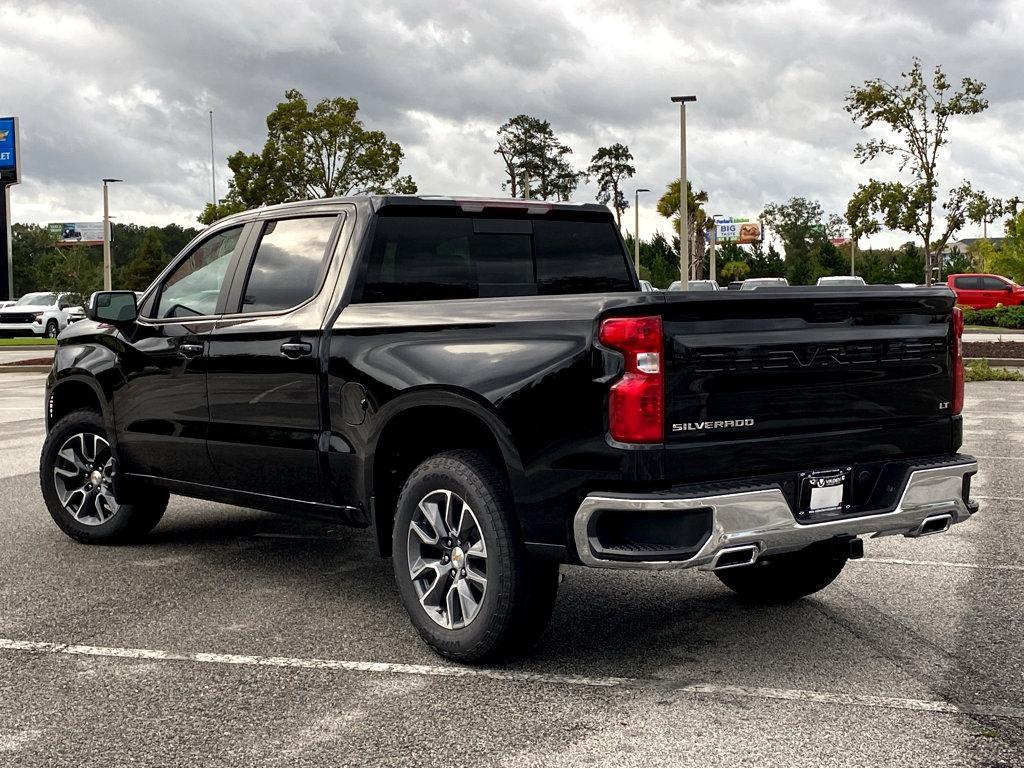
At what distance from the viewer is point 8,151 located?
234ft

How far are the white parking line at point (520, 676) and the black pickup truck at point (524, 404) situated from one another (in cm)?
15

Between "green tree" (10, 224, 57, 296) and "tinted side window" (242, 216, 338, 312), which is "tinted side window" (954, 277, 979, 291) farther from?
"green tree" (10, 224, 57, 296)

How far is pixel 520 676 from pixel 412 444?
115 cm

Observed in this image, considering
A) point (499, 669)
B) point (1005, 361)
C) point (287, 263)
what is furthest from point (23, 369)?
point (499, 669)

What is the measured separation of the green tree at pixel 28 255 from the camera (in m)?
108

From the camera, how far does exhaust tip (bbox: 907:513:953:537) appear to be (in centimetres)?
506

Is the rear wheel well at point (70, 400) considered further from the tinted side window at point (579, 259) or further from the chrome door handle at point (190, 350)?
the tinted side window at point (579, 259)

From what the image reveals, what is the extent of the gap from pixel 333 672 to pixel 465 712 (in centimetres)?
71

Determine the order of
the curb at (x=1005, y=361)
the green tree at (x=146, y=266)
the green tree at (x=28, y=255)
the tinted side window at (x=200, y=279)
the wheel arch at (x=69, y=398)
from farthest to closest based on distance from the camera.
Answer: the green tree at (x=28, y=255), the green tree at (x=146, y=266), the curb at (x=1005, y=361), the wheel arch at (x=69, y=398), the tinted side window at (x=200, y=279)

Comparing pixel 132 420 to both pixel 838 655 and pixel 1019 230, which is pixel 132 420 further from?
pixel 1019 230

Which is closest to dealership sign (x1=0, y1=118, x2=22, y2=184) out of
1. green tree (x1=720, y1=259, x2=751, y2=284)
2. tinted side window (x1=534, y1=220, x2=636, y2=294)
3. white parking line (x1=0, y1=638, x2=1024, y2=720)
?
green tree (x1=720, y1=259, x2=751, y2=284)

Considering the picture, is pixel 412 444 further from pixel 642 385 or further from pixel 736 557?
pixel 736 557

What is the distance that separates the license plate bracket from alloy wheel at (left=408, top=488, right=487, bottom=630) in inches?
→ 48.0

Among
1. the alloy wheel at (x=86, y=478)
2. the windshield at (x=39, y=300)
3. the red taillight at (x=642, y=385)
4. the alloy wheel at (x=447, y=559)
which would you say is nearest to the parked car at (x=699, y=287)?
the red taillight at (x=642, y=385)
